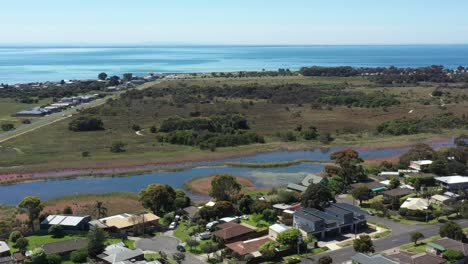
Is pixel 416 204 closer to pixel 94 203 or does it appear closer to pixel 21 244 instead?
pixel 94 203

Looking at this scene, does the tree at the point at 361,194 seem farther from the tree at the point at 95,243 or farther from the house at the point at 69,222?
the house at the point at 69,222

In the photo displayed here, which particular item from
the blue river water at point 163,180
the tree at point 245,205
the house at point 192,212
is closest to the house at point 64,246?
the house at point 192,212

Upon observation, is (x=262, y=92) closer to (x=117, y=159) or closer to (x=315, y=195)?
(x=117, y=159)

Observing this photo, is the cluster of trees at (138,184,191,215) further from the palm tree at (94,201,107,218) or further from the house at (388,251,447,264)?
the house at (388,251,447,264)

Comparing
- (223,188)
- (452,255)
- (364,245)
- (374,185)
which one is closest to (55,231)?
(223,188)

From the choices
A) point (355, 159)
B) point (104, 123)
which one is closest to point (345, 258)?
point (355, 159)

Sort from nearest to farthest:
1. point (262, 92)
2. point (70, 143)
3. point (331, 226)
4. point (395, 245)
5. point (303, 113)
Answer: point (395, 245), point (331, 226), point (70, 143), point (303, 113), point (262, 92)
